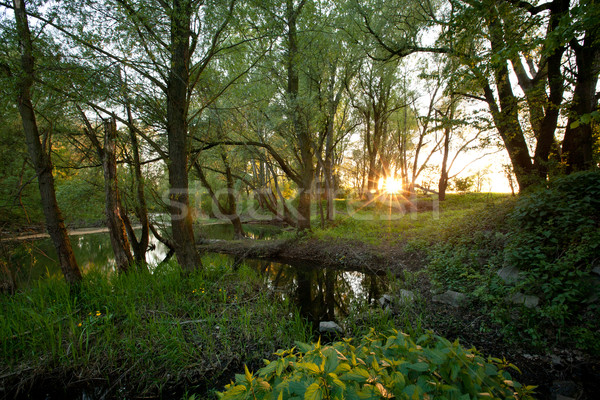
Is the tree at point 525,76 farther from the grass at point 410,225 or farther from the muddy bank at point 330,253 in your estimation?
the muddy bank at point 330,253

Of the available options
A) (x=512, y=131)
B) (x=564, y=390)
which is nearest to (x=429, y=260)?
(x=512, y=131)

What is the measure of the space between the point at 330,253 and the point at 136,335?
7.05 metres

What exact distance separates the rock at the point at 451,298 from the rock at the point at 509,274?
734mm

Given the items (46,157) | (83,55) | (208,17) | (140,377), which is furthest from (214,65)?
(140,377)

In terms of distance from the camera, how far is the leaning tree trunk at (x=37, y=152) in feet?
13.2

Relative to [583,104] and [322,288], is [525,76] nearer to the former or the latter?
[583,104]

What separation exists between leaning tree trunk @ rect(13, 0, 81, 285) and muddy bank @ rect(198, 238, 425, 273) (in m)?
4.13

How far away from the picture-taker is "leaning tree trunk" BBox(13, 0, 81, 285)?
402cm

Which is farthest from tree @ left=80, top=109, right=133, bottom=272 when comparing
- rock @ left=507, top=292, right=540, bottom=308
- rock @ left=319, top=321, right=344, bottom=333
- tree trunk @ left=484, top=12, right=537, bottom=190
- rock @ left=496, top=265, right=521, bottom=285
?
tree trunk @ left=484, top=12, right=537, bottom=190

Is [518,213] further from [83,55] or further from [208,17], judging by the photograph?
[83,55]

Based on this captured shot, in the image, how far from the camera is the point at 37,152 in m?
4.39

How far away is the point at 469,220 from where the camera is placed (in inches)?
292

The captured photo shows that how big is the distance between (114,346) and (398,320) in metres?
4.42

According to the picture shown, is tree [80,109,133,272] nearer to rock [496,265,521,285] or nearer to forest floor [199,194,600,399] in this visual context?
forest floor [199,194,600,399]
